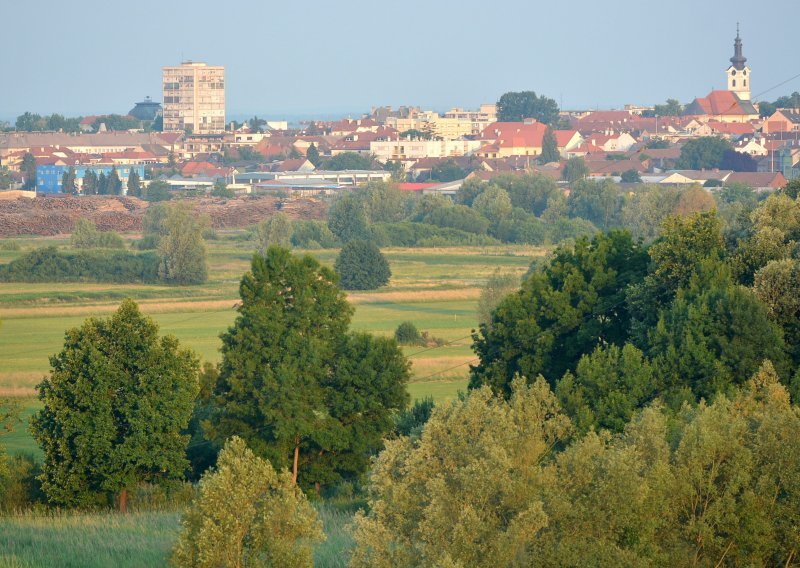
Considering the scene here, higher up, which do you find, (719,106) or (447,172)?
(719,106)

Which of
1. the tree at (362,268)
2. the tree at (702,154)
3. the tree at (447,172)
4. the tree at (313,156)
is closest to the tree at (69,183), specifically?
the tree at (313,156)

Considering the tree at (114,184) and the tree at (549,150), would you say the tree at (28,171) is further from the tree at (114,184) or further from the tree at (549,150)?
the tree at (549,150)

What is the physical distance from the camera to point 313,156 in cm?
11669

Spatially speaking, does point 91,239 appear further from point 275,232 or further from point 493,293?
point 493,293

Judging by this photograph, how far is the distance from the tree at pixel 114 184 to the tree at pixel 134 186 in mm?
886

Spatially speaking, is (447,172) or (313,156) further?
(313,156)

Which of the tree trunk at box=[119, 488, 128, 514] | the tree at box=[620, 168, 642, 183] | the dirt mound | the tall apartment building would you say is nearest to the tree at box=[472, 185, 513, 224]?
the dirt mound

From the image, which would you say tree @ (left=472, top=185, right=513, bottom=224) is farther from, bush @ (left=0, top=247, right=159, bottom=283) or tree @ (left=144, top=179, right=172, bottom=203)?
bush @ (left=0, top=247, right=159, bottom=283)

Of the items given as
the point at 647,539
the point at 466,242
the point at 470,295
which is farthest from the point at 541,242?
the point at 647,539

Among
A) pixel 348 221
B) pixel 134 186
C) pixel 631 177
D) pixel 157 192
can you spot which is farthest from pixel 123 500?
pixel 134 186

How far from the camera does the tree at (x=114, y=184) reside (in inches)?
3748

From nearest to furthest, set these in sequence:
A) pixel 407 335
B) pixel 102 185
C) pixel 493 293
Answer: pixel 407 335 < pixel 493 293 < pixel 102 185

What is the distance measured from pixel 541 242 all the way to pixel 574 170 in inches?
1164

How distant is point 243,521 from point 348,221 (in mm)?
54825
